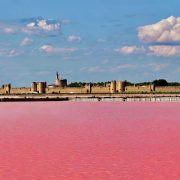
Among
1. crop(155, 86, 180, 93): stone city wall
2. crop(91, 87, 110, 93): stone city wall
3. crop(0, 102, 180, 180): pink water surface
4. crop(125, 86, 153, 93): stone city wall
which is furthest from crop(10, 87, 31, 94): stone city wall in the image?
crop(0, 102, 180, 180): pink water surface

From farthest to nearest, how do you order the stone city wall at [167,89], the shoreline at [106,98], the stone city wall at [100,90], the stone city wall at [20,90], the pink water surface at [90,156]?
the stone city wall at [20,90] → the stone city wall at [100,90] → the stone city wall at [167,89] → the shoreline at [106,98] → the pink water surface at [90,156]

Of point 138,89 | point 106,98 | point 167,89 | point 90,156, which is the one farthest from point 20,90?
point 90,156

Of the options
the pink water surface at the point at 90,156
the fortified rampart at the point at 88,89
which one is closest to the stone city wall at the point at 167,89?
the fortified rampart at the point at 88,89

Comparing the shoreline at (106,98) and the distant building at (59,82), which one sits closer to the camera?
the shoreline at (106,98)

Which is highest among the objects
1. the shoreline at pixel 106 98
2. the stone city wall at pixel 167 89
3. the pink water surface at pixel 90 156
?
the stone city wall at pixel 167 89

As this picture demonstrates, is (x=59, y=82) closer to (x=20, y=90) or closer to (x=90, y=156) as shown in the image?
(x=20, y=90)

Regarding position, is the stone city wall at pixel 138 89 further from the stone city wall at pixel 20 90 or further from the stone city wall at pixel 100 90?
the stone city wall at pixel 20 90

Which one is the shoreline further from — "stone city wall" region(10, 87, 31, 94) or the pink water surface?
the pink water surface

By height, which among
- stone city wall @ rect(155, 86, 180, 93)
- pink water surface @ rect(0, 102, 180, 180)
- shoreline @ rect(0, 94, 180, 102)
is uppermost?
stone city wall @ rect(155, 86, 180, 93)

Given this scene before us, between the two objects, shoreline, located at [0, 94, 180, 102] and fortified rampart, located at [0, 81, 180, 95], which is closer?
shoreline, located at [0, 94, 180, 102]

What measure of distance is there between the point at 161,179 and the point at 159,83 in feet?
422

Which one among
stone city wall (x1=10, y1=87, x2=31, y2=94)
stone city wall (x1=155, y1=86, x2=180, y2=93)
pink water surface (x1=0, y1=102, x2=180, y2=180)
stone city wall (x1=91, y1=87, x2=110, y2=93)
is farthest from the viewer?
stone city wall (x1=10, y1=87, x2=31, y2=94)

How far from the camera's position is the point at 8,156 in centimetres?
1639

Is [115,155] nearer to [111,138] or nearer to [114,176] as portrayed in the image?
[114,176]
